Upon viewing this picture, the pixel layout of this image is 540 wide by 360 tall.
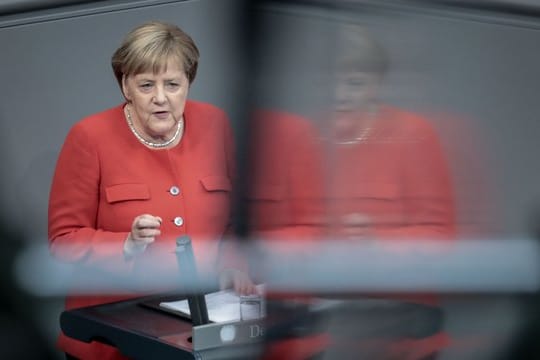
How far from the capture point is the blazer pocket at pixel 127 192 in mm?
2225

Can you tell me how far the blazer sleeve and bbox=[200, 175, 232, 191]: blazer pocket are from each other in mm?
189

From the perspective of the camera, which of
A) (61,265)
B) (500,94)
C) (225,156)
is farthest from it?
(61,265)

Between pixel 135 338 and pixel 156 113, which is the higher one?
pixel 156 113

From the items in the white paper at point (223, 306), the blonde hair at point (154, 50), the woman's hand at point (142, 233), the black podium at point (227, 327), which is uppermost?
the blonde hair at point (154, 50)

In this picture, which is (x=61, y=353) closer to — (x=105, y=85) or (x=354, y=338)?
(x=105, y=85)

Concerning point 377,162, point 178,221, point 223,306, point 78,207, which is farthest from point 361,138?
point 78,207

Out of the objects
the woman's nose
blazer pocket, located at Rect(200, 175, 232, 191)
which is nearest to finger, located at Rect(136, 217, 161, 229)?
blazer pocket, located at Rect(200, 175, 232, 191)

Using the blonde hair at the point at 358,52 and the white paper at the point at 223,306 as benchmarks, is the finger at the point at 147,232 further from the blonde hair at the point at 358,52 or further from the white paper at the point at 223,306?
the blonde hair at the point at 358,52

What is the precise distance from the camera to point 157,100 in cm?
224

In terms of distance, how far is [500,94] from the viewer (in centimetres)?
158

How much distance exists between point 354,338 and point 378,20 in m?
0.48

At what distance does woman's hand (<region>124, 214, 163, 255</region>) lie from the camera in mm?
2059

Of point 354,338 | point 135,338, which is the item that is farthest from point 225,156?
point 354,338

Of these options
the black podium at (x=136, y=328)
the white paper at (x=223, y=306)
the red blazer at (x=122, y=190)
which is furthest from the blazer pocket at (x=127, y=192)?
the white paper at (x=223, y=306)
